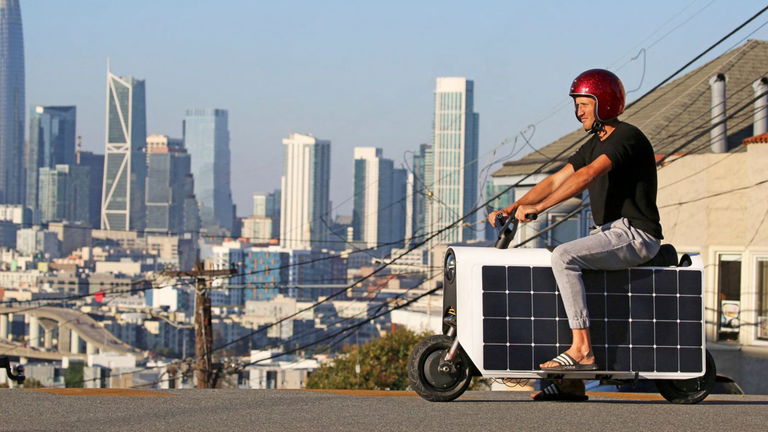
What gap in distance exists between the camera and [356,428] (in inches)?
308

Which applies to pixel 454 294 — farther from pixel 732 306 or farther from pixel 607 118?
pixel 732 306

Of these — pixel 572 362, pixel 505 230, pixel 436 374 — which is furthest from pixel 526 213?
pixel 436 374

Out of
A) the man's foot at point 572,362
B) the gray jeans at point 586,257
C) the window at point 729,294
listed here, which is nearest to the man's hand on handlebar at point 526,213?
the gray jeans at point 586,257

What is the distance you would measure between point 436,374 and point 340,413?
89 cm

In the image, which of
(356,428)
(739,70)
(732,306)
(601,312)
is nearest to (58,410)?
(356,428)

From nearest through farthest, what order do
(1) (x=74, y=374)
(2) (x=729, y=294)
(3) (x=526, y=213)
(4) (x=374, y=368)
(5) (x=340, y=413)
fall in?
1. (5) (x=340, y=413)
2. (3) (x=526, y=213)
3. (2) (x=729, y=294)
4. (4) (x=374, y=368)
5. (1) (x=74, y=374)

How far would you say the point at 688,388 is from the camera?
9.58m

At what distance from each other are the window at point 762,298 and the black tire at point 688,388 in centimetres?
1388

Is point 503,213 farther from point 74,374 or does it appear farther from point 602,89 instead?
point 74,374

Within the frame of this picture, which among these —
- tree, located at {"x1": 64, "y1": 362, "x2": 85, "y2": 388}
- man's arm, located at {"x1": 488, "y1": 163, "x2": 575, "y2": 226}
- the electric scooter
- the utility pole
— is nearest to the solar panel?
the electric scooter

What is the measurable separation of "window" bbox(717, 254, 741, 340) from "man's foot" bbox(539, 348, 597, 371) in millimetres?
15076

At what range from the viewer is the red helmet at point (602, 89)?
9234 millimetres

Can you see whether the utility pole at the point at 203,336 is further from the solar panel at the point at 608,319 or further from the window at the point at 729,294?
the solar panel at the point at 608,319

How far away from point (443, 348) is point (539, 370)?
23.7 inches
